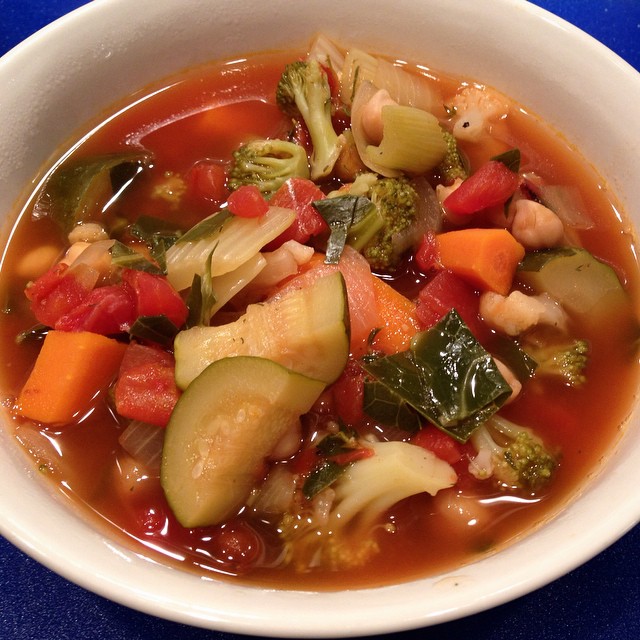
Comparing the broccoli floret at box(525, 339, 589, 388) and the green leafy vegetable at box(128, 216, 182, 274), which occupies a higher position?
the green leafy vegetable at box(128, 216, 182, 274)

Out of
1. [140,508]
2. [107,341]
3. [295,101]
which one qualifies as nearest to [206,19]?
[295,101]

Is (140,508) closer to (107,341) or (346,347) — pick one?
(107,341)

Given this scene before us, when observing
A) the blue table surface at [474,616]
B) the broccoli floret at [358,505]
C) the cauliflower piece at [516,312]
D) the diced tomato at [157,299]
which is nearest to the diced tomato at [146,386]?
the diced tomato at [157,299]

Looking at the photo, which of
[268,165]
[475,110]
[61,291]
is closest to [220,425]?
[61,291]

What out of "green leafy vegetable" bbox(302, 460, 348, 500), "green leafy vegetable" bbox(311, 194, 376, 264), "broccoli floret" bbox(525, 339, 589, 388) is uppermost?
"green leafy vegetable" bbox(311, 194, 376, 264)

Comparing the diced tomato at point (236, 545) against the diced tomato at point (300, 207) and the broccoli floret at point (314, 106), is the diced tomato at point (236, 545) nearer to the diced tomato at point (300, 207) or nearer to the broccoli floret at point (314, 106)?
the diced tomato at point (300, 207)

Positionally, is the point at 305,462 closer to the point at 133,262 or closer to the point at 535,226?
the point at 133,262

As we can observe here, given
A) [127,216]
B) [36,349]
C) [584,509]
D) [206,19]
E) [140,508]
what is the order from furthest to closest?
1. [206,19]
2. [127,216]
3. [36,349]
4. [140,508]
5. [584,509]

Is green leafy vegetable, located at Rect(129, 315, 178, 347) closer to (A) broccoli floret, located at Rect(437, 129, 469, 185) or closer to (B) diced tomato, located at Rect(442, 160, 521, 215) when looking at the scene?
(B) diced tomato, located at Rect(442, 160, 521, 215)

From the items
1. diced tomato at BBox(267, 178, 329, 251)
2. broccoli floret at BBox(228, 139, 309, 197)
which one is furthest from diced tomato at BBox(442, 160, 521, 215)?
broccoli floret at BBox(228, 139, 309, 197)
